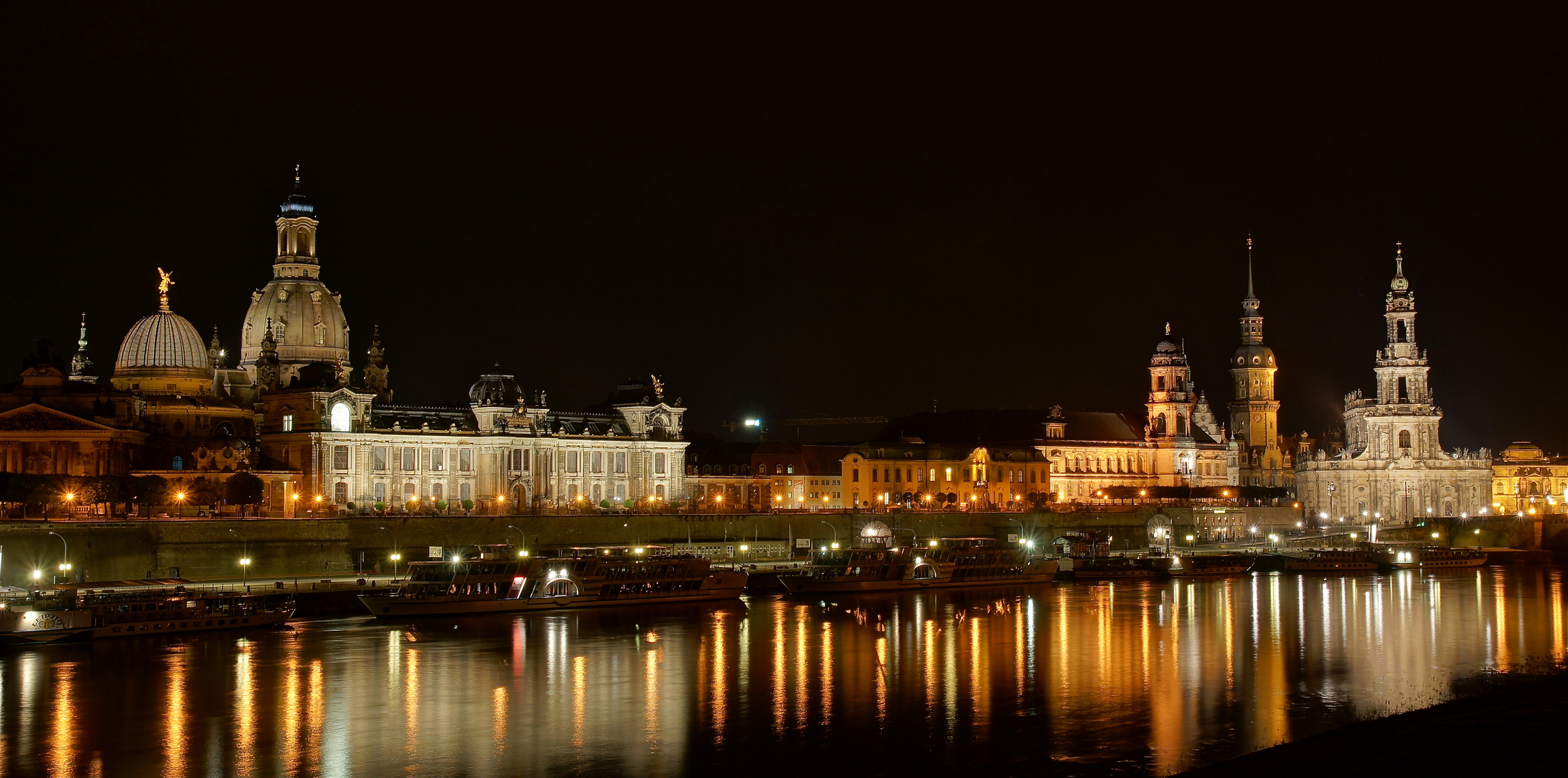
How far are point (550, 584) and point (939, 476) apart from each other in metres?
70.2

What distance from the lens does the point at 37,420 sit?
9288 cm

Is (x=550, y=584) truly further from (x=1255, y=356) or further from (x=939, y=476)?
(x=1255, y=356)

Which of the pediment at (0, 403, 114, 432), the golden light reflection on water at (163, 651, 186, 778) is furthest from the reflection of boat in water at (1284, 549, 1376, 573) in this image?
the golden light reflection on water at (163, 651, 186, 778)

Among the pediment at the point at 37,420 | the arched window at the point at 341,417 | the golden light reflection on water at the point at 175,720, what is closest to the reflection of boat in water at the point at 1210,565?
the arched window at the point at 341,417

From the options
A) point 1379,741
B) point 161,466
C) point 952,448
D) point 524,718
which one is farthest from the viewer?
point 952,448

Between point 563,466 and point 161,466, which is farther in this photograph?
point 563,466

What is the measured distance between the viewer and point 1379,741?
1467 inches

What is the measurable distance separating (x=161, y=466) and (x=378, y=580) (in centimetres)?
2606

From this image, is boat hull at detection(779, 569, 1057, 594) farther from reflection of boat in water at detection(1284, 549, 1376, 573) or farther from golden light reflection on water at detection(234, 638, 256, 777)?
golden light reflection on water at detection(234, 638, 256, 777)

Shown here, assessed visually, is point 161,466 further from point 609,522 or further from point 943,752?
point 943,752

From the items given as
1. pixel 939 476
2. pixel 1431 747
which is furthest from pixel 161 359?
pixel 1431 747

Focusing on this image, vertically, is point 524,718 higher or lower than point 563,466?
lower

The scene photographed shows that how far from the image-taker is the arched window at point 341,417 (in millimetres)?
104250

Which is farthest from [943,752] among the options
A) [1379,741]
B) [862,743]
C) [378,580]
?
[378,580]
